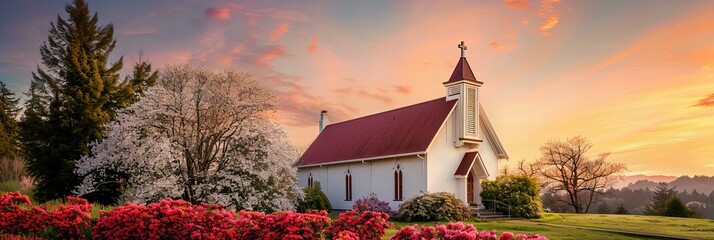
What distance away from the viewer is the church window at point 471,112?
100 feet

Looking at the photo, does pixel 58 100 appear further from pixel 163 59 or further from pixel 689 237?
pixel 689 237

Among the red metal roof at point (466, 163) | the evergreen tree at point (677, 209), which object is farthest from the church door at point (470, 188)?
the evergreen tree at point (677, 209)

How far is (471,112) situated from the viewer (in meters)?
30.6

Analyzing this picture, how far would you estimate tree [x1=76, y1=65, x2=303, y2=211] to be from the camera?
22172 mm

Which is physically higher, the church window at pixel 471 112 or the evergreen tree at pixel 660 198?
the church window at pixel 471 112

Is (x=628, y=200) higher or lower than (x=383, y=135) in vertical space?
lower

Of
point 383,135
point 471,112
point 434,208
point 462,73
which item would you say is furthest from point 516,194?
point 383,135

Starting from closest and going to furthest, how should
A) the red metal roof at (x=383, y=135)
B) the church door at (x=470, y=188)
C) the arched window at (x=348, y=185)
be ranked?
the red metal roof at (x=383, y=135) → the church door at (x=470, y=188) → the arched window at (x=348, y=185)

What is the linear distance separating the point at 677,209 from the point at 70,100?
36.3 m

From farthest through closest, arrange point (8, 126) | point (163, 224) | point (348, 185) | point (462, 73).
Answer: point (8, 126)
point (348, 185)
point (462, 73)
point (163, 224)

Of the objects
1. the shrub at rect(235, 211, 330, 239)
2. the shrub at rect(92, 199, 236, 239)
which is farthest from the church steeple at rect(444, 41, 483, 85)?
the shrub at rect(92, 199, 236, 239)

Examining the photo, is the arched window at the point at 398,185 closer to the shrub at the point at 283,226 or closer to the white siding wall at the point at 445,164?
the white siding wall at the point at 445,164

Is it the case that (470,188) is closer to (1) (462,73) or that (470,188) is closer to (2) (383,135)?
(2) (383,135)

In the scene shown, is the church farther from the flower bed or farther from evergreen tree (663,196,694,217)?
the flower bed
